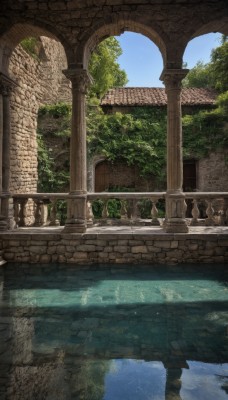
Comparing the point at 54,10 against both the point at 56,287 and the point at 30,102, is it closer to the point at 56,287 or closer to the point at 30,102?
the point at 30,102

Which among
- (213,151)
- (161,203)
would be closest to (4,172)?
(161,203)

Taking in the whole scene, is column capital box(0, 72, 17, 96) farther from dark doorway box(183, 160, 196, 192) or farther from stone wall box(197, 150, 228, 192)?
stone wall box(197, 150, 228, 192)

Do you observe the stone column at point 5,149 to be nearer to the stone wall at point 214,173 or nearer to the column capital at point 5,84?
the column capital at point 5,84

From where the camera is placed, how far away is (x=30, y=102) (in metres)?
10.4

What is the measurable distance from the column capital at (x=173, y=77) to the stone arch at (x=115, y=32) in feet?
1.41

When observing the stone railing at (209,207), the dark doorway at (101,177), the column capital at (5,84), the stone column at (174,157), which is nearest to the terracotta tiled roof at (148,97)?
the dark doorway at (101,177)

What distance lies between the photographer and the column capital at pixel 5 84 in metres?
7.02

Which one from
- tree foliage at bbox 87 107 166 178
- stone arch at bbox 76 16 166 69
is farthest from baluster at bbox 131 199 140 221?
tree foliage at bbox 87 107 166 178

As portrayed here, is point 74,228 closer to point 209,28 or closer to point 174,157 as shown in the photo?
point 174,157

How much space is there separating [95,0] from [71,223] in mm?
4968

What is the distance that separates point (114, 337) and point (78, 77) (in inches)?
220

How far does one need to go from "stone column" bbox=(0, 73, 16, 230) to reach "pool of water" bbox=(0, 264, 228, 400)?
195 centimetres

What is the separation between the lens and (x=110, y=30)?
6.93 m

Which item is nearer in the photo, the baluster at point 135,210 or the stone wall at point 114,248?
the stone wall at point 114,248
